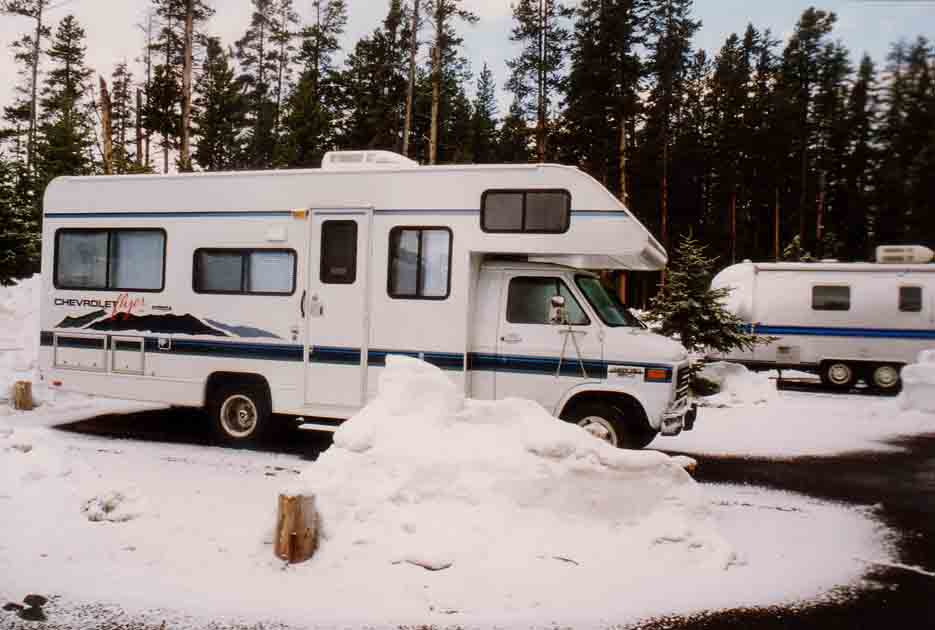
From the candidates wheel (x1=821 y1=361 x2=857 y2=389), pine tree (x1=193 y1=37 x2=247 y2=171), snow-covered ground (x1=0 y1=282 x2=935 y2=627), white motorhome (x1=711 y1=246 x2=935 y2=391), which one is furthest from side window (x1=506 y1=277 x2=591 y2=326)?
pine tree (x1=193 y1=37 x2=247 y2=171)

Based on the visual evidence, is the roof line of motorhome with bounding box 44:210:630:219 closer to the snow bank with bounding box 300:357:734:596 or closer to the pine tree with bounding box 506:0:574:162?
the snow bank with bounding box 300:357:734:596

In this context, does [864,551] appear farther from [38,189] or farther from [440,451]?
[38,189]

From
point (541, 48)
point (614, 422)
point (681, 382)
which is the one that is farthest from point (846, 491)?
point (541, 48)

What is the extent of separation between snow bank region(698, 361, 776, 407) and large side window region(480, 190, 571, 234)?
280 inches

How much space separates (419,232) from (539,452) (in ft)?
11.2

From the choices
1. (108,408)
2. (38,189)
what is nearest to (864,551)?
(108,408)

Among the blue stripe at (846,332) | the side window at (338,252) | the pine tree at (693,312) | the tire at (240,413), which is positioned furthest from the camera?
the blue stripe at (846,332)

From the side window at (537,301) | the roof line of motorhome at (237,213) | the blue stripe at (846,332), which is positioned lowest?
the blue stripe at (846,332)

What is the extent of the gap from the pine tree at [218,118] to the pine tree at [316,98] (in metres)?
2.98

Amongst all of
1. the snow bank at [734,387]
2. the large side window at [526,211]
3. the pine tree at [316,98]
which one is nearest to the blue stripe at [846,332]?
the snow bank at [734,387]

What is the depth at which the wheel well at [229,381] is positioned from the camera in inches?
341

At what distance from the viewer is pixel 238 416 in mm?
8867

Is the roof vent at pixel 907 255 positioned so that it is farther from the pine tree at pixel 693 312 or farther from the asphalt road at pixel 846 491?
the asphalt road at pixel 846 491

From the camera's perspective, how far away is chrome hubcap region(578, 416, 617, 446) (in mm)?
7605
